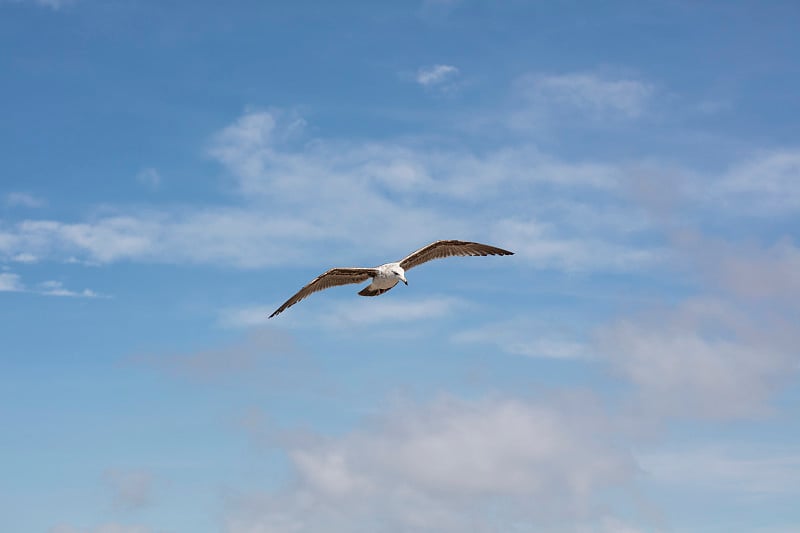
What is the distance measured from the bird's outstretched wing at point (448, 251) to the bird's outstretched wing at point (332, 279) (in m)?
2.69

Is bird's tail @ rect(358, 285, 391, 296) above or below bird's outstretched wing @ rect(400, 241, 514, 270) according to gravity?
below

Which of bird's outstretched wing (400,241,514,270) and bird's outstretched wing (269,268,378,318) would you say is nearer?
bird's outstretched wing (269,268,378,318)

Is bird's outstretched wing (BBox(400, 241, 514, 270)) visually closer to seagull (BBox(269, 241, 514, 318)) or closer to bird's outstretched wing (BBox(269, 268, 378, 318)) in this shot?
seagull (BBox(269, 241, 514, 318))

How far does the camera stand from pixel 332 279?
185 feet

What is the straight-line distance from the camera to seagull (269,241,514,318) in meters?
55.2

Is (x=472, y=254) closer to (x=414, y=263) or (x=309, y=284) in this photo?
(x=414, y=263)

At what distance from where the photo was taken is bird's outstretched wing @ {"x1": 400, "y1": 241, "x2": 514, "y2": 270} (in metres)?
57.2

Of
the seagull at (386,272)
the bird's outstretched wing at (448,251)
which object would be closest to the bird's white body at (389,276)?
the seagull at (386,272)

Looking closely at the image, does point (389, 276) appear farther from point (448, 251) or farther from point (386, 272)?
point (448, 251)

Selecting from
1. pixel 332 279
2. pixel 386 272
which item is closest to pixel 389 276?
pixel 386 272

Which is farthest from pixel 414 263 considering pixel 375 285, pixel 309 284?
pixel 309 284

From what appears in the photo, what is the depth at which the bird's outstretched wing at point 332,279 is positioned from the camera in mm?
55406

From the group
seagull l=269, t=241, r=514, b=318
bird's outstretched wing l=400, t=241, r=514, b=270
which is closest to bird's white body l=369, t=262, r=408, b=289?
seagull l=269, t=241, r=514, b=318

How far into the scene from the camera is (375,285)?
56.2m
